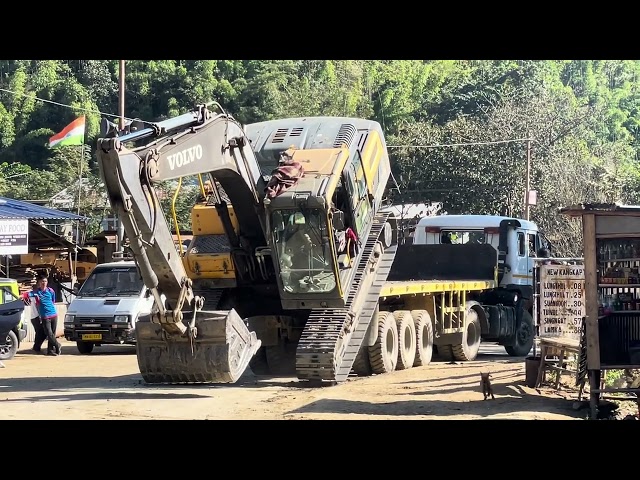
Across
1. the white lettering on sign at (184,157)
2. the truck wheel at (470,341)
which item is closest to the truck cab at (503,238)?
the truck wheel at (470,341)

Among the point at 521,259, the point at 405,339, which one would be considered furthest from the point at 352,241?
the point at 521,259

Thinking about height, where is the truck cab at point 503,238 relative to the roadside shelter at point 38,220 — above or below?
below

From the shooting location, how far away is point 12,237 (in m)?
25.4

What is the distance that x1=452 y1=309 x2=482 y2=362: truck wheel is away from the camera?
821 inches

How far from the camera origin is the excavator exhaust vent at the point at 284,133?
17.1 metres

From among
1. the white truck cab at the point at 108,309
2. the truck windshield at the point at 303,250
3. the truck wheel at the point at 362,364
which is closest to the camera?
the truck windshield at the point at 303,250

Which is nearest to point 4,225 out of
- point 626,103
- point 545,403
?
point 545,403

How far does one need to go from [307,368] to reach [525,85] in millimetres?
52370

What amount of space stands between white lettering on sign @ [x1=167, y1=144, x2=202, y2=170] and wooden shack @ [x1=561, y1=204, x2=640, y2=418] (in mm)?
4942

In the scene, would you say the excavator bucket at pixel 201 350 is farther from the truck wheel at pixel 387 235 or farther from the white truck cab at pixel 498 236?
the white truck cab at pixel 498 236

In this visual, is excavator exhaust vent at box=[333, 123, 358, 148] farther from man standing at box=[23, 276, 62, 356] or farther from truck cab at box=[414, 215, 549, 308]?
man standing at box=[23, 276, 62, 356]

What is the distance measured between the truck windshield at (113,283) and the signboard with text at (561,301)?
32.3 feet

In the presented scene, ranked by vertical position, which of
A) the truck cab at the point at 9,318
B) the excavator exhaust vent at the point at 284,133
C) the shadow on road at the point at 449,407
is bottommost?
the shadow on road at the point at 449,407

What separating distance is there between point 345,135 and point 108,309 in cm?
779
